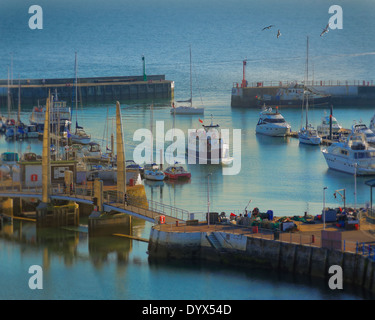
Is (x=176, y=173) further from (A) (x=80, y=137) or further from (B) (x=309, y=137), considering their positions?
(B) (x=309, y=137)

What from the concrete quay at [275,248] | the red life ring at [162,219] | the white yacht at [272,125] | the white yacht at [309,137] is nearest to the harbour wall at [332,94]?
the white yacht at [272,125]

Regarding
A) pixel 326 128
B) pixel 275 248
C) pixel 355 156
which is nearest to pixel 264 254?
pixel 275 248

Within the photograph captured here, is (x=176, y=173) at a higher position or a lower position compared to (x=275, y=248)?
higher

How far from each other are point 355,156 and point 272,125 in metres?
23.0

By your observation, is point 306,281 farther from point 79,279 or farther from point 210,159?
point 210,159

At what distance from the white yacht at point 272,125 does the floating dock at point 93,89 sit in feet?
93.1

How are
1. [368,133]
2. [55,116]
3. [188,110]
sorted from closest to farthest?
1. [368,133]
2. [55,116]
3. [188,110]

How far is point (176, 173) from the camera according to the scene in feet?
218

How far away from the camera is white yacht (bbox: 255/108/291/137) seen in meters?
90.8

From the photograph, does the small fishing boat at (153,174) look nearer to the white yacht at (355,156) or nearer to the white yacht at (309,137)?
the white yacht at (355,156)

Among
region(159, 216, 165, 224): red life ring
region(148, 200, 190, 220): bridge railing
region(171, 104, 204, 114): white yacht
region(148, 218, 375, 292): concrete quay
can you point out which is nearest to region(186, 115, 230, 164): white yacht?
region(148, 200, 190, 220): bridge railing

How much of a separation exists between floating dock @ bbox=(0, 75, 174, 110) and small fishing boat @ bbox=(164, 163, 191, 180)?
46.7 meters

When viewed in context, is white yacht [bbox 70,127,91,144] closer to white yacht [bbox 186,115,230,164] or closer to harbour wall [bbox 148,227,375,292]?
white yacht [bbox 186,115,230,164]

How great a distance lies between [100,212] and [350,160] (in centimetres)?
2569
